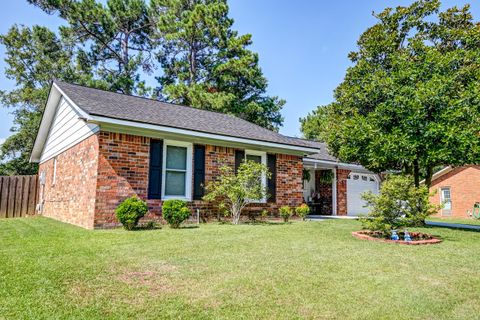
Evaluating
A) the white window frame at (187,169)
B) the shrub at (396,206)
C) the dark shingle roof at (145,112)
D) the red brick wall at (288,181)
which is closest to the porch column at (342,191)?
the red brick wall at (288,181)

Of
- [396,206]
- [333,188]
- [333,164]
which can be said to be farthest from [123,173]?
[333,188]

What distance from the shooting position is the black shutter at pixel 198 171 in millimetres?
9867

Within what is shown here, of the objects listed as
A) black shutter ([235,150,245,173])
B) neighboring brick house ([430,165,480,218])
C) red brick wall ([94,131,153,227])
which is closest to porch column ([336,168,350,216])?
black shutter ([235,150,245,173])

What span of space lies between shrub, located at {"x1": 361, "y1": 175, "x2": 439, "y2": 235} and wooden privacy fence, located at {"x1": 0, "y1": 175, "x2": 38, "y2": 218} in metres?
14.9

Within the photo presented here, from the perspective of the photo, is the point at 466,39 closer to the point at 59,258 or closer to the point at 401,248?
the point at 401,248

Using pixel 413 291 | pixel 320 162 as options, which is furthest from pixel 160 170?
pixel 320 162

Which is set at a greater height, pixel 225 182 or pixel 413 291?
pixel 225 182

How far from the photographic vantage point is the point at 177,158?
385 inches

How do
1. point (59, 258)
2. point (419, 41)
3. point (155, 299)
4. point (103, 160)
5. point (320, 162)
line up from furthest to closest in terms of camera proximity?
point (320, 162) < point (419, 41) < point (103, 160) < point (59, 258) < point (155, 299)

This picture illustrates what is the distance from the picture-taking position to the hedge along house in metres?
8.38

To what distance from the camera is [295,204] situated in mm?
12227

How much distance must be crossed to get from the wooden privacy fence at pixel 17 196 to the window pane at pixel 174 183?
31.6 ft

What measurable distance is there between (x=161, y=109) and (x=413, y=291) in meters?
9.79

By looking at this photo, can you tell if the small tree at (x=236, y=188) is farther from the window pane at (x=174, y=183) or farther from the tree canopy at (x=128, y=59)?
the tree canopy at (x=128, y=59)
